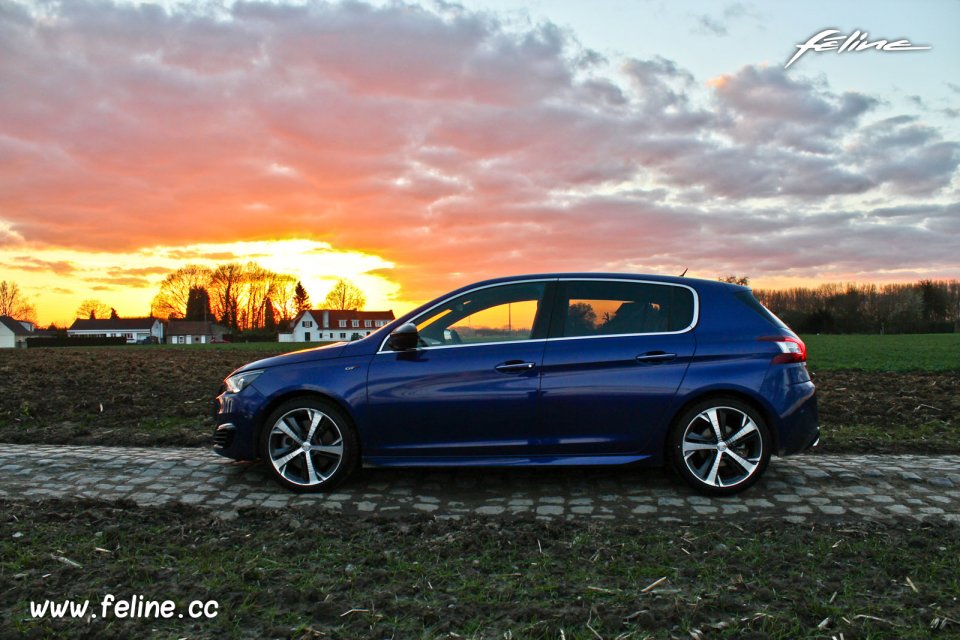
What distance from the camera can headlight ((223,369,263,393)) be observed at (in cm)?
566

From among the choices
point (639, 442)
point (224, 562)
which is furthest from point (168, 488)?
point (639, 442)

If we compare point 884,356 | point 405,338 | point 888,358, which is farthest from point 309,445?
point 884,356

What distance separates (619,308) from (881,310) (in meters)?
91.6

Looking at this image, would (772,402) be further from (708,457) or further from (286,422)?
(286,422)

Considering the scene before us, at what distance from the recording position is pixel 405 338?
17.7 ft

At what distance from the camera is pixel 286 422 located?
5.49 metres

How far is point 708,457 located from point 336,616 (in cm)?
319

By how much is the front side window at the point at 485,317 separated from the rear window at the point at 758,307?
1592mm

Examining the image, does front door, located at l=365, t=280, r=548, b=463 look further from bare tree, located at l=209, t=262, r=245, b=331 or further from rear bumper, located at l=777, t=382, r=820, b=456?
bare tree, located at l=209, t=262, r=245, b=331

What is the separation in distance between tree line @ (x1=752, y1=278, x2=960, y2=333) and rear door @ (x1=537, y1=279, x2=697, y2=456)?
7385 cm

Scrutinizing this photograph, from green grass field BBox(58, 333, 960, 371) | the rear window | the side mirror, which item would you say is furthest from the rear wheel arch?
green grass field BBox(58, 333, 960, 371)

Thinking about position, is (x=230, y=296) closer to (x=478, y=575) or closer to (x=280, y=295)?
(x=280, y=295)

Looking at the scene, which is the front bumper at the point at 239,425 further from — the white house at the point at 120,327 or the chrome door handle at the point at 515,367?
the white house at the point at 120,327

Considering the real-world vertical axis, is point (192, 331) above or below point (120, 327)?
below
